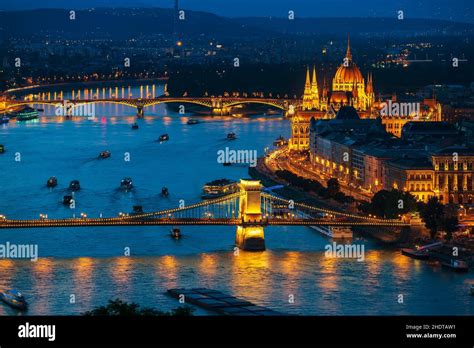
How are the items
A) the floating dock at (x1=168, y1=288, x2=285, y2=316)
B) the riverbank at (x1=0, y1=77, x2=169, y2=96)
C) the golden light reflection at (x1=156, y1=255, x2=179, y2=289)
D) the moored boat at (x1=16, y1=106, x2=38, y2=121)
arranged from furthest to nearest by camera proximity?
the riverbank at (x1=0, y1=77, x2=169, y2=96) → the moored boat at (x1=16, y1=106, x2=38, y2=121) → the golden light reflection at (x1=156, y1=255, x2=179, y2=289) → the floating dock at (x1=168, y1=288, x2=285, y2=316)

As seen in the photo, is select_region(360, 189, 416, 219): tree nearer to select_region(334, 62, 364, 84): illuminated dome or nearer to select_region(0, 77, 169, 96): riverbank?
select_region(334, 62, 364, 84): illuminated dome

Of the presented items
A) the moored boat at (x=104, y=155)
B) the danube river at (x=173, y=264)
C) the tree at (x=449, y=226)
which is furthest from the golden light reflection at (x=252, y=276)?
the moored boat at (x=104, y=155)

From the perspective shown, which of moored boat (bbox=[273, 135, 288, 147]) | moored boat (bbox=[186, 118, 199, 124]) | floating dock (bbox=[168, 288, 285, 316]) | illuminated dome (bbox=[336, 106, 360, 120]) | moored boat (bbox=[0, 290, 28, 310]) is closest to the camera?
floating dock (bbox=[168, 288, 285, 316])

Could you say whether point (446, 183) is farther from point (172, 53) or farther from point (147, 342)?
point (172, 53)

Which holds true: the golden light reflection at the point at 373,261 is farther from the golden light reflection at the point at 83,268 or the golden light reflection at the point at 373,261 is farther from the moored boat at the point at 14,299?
the moored boat at the point at 14,299

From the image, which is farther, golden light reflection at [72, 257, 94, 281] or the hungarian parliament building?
the hungarian parliament building

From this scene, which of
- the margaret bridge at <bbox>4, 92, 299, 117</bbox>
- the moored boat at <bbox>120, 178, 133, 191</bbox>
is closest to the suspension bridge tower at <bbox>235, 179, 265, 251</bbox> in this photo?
the moored boat at <bbox>120, 178, 133, 191</bbox>

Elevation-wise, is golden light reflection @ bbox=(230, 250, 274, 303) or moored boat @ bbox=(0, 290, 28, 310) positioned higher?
moored boat @ bbox=(0, 290, 28, 310)
